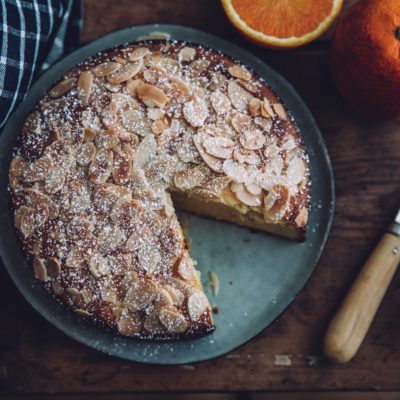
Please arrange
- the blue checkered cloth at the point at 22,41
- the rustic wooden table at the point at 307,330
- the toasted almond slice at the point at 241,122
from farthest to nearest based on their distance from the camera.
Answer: the rustic wooden table at the point at 307,330
the toasted almond slice at the point at 241,122
the blue checkered cloth at the point at 22,41

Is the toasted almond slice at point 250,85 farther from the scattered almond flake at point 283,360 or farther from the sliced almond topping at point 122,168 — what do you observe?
the scattered almond flake at point 283,360

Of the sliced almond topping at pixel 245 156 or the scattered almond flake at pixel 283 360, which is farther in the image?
the scattered almond flake at pixel 283 360

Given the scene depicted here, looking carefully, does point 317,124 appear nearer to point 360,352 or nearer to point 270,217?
point 270,217

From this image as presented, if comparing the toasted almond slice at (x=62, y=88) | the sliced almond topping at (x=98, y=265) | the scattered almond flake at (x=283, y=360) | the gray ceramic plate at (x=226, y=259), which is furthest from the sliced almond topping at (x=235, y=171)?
the scattered almond flake at (x=283, y=360)

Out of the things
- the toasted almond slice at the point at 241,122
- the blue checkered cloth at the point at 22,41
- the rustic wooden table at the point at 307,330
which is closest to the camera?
the blue checkered cloth at the point at 22,41

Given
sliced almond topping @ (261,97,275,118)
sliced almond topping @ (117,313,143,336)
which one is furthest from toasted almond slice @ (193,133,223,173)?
sliced almond topping @ (117,313,143,336)

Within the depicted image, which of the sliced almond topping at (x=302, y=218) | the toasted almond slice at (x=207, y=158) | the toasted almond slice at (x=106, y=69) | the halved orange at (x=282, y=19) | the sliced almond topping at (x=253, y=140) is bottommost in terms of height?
the sliced almond topping at (x=302, y=218)

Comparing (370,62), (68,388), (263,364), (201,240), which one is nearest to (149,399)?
(68,388)
